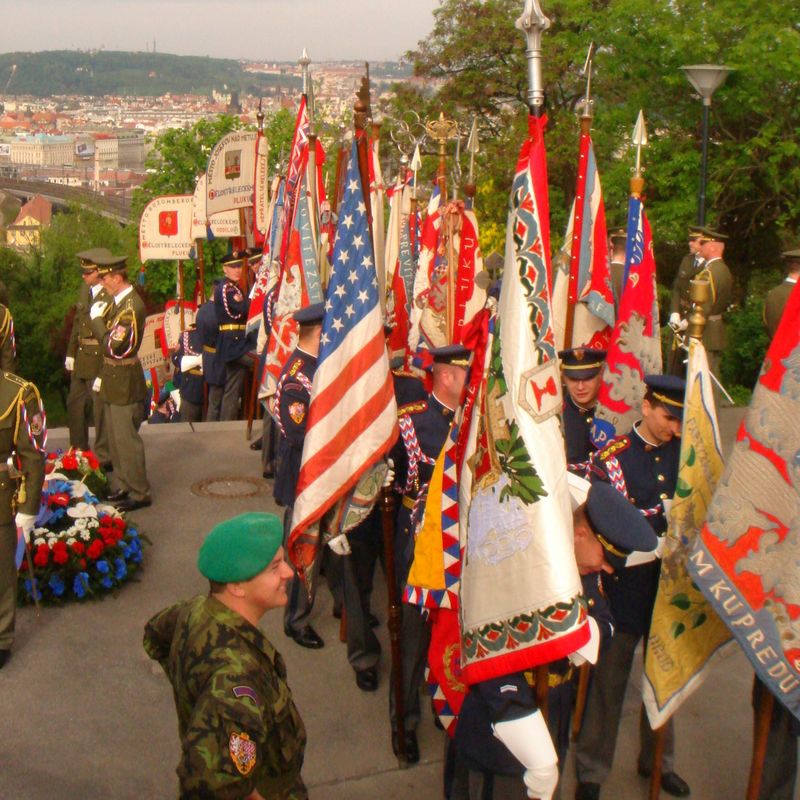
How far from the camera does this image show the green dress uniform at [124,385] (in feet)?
26.7

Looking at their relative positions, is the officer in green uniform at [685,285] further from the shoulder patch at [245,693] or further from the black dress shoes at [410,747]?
the shoulder patch at [245,693]

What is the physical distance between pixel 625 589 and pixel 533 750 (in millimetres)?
1482

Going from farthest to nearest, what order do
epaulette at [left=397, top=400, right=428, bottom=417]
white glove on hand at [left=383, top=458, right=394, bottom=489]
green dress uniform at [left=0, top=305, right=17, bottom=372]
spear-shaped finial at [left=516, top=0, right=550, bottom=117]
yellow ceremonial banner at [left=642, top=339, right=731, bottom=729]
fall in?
green dress uniform at [left=0, top=305, right=17, bottom=372], epaulette at [left=397, top=400, right=428, bottom=417], white glove on hand at [left=383, top=458, right=394, bottom=489], yellow ceremonial banner at [left=642, top=339, right=731, bottom=729], spear-shaped finial at [left=516, top=0, right=550, bottom=117]

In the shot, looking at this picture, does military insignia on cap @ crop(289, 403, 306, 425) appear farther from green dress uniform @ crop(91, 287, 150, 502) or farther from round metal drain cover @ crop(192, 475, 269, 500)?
Answer: round metal drain cover @ crop(192, 475, 269, 500)

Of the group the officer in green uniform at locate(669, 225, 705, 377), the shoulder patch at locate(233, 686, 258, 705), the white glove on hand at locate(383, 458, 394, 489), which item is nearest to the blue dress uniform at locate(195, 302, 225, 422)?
the officer in green uniform at locate(669, 225, 705, 377)

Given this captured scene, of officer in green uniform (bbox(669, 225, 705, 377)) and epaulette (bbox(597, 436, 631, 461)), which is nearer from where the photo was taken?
epaulette (bbox(597, 436, 631, 461))

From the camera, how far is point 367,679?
588 cm

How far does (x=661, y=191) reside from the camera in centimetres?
1761

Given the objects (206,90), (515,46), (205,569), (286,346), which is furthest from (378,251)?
(206,90)

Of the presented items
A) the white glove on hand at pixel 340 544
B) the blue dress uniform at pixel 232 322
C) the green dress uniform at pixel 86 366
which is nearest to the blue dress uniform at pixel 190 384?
the blue dress uniform at pixel 232 322

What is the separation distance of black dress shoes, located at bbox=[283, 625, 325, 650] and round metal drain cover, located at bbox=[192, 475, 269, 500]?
2.71m

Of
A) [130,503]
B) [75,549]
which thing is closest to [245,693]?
[75,549]

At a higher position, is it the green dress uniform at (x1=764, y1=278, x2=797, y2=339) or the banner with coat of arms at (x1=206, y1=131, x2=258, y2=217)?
the banner with coat of arms at (x1=206, y1=131, x2=258, y2=217)

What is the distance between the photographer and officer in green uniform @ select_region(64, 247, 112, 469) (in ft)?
28.1
